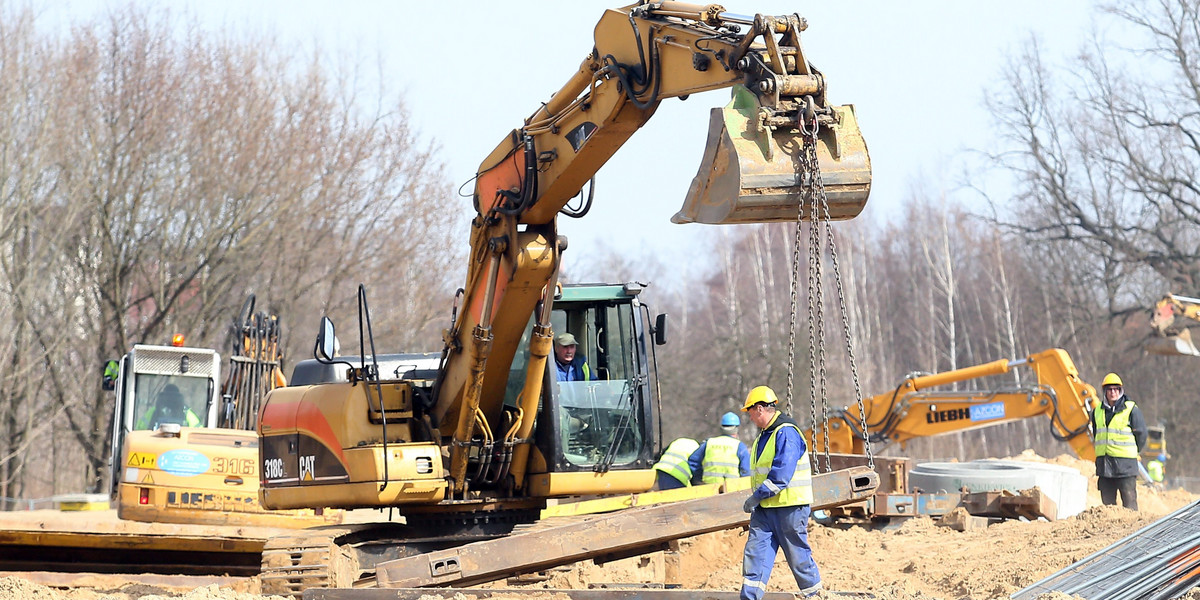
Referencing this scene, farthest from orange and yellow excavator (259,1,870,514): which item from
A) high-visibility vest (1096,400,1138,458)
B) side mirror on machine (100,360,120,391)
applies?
side mirror on machine (100,360,120,391)

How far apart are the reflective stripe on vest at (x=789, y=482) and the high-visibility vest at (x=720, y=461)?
12.3 ft

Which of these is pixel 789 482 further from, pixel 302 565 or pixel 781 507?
pixel 302 565

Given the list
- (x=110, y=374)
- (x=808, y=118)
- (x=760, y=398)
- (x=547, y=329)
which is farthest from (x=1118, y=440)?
(x=110, y=374)

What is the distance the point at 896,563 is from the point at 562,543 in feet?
13.8

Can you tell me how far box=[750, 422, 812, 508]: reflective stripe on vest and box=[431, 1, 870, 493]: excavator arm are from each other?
4.97 feet

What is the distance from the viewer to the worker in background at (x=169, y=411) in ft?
57.3

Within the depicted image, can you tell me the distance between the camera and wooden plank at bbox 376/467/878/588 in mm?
A: 8266

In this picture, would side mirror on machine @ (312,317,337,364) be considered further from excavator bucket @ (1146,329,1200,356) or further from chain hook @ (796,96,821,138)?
excavator bucket @ (1146,329,1200,356)

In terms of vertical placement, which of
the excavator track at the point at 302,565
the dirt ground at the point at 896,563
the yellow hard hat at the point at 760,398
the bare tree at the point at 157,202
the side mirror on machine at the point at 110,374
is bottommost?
the dirt ground at the point at 896,563

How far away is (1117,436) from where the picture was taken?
12.8 metres

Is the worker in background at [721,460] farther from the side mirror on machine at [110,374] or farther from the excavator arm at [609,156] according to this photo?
the side mirror on machine at [110,374]

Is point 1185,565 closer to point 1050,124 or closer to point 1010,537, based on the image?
point 1010,537

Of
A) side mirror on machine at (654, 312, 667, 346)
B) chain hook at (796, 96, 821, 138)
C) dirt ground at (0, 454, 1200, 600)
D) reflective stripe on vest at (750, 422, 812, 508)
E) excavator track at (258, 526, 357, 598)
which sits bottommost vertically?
dirt ground at (0, 454, 1200, 600)

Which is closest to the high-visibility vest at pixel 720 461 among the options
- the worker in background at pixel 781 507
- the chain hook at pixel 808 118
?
the worker in background at pixel 781 507
